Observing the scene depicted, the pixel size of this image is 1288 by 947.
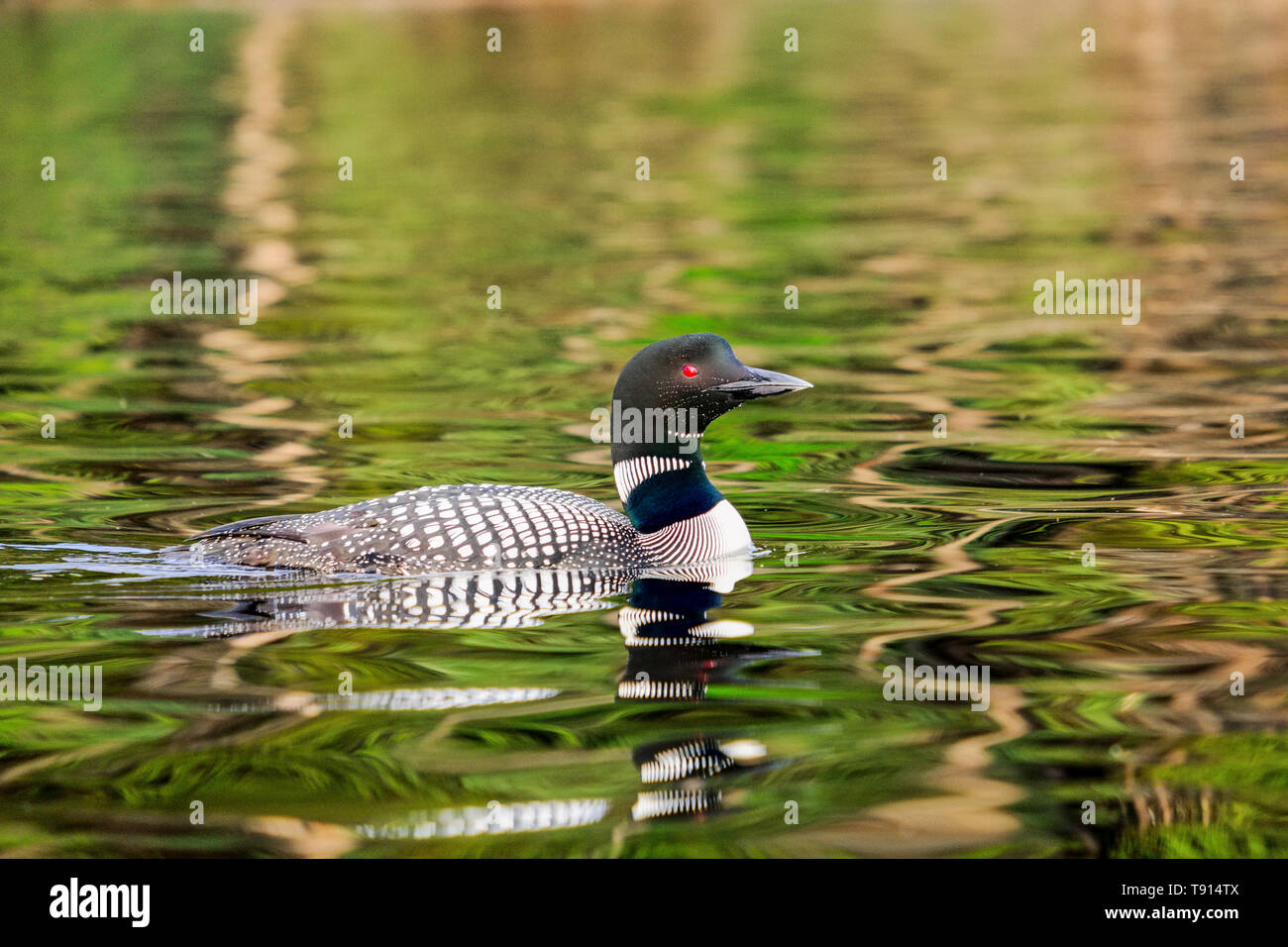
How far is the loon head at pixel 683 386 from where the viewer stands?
6320 millimetres

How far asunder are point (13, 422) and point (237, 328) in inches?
130

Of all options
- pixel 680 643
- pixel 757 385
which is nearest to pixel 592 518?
Result: pixel 757 385

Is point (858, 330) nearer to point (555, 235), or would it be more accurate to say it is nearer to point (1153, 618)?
point (555, 235)

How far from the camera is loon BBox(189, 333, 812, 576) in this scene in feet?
19.9

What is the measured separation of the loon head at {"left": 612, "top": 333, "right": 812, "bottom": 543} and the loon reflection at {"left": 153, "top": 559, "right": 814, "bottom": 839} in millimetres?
146

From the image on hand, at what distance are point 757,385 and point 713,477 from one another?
172cm

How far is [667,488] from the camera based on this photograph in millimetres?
6398

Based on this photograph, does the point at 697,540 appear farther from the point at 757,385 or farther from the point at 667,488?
the point at 757,385

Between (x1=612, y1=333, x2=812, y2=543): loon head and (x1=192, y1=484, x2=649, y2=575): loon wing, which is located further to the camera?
(x1=612, y1=333, x2=812, y2=543): loon head

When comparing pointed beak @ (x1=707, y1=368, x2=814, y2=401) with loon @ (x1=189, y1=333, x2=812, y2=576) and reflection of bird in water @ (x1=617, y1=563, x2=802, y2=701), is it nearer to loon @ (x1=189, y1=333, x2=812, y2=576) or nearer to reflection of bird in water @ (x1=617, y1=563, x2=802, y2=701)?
loon @ (x1=189, y1=333, x2=812, y2=576)

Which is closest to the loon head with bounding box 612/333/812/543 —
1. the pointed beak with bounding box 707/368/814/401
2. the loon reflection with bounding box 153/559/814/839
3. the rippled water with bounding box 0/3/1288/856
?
the pointed beak with bounding box 707/368/814/401

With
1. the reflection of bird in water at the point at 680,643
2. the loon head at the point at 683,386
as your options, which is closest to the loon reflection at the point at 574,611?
the reflection of bird in water at the point at 680,643

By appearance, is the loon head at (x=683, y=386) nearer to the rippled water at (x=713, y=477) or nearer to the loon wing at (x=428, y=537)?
the loon wing at (x=428, y=537)

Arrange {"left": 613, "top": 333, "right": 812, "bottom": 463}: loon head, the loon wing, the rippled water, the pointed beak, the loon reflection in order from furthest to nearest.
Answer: {"left": 613, "top": 333, "right": 812, "bottom": 463}: loon head
the pointed beak
the loon wing
the rippled water
the loon reflection
